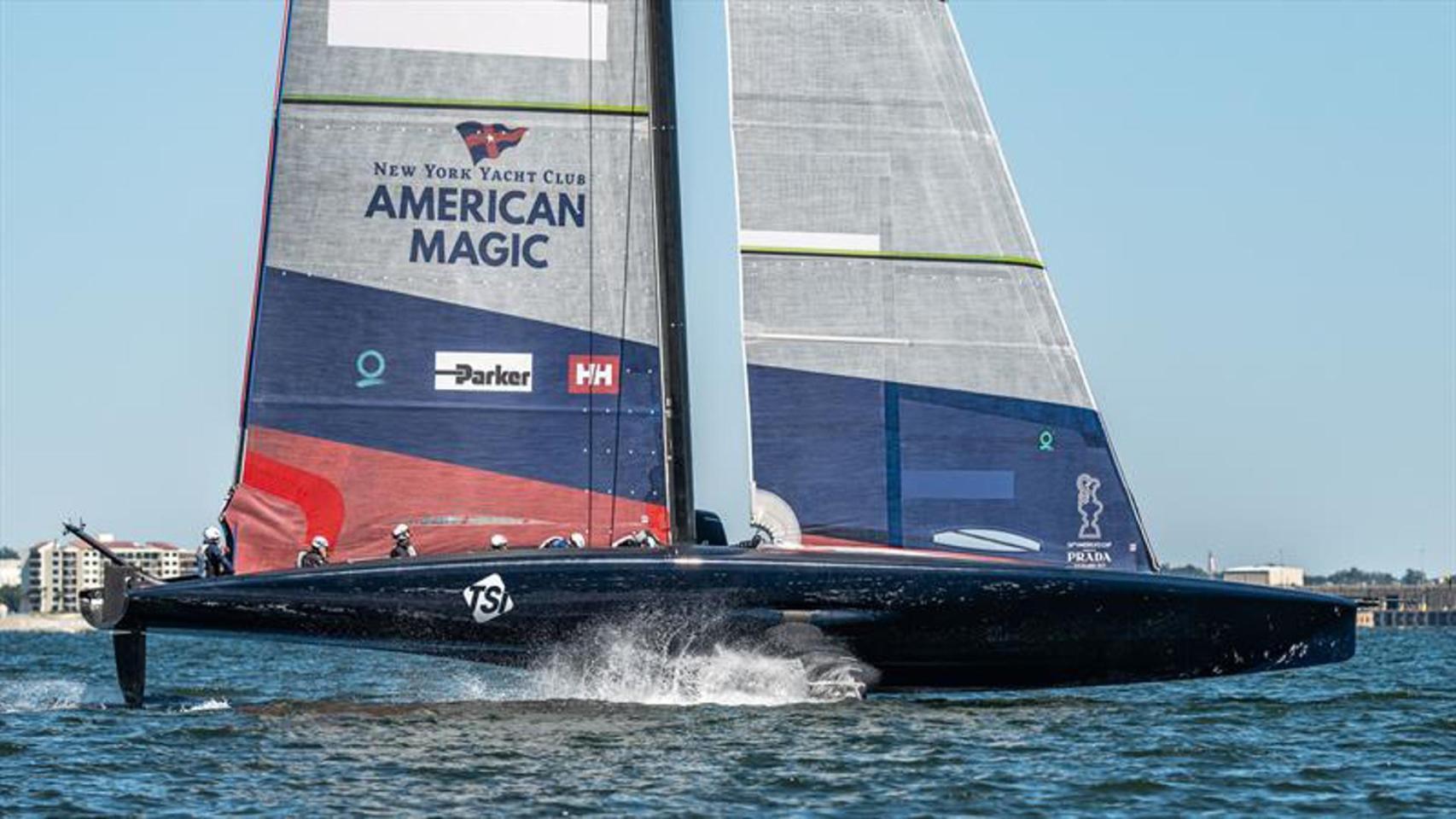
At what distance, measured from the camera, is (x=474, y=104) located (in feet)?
63.4

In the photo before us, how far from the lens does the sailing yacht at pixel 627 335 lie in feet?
62.7

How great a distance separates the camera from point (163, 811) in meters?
14.3

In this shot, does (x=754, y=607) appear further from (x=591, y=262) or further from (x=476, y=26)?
(x=476, y=26)

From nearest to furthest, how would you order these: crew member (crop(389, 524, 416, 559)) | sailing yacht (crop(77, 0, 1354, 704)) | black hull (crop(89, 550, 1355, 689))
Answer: black hull (crop(89, 550, 1355, 689)) < crew member (crop(389, 524, 416, 559)) < sailing yacht (crop(77, 0, 1354, 704))

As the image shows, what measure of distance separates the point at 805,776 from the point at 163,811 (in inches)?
156

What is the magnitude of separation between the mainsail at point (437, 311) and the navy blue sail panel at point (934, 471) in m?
1.18

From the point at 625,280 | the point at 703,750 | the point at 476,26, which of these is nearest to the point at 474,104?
the point at 476,26

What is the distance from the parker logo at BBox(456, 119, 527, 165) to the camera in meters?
19.3

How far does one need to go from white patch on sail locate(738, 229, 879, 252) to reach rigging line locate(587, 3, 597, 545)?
1226 mm

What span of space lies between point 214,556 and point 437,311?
2660mm

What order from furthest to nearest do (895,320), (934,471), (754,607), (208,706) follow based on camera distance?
(208,706) → (895,320) → (934,471) → (754,607)

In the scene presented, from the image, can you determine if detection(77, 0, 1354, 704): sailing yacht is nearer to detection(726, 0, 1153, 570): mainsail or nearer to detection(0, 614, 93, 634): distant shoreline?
detection(726, 0, 1153, 570): mainsail

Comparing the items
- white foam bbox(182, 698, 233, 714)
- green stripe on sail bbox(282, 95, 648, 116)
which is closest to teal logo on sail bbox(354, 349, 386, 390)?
green stripe on sail bbox(282, 95, 648, 116)

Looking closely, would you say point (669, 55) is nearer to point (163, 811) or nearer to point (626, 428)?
point (626, 428)
